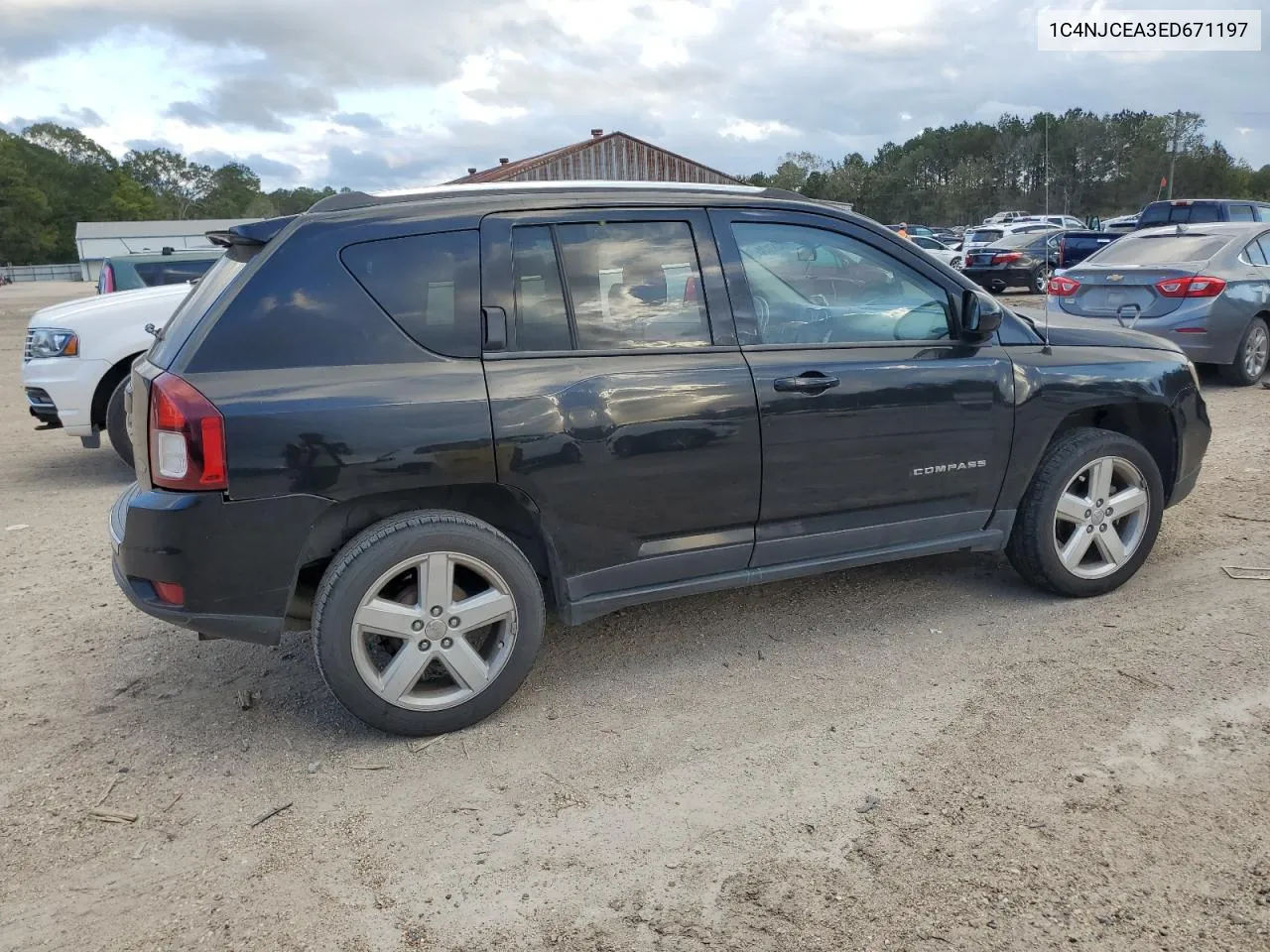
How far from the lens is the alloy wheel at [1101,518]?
14.4ft

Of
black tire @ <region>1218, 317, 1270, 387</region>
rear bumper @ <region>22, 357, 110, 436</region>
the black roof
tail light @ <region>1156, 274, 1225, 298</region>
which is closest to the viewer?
the black roof

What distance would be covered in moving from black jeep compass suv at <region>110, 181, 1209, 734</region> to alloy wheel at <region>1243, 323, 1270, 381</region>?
6.36m

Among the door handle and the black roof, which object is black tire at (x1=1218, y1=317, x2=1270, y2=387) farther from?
the door handle

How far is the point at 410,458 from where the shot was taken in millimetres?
3285

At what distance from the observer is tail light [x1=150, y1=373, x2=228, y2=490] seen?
3.10m

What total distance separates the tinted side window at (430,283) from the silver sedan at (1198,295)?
297 inches

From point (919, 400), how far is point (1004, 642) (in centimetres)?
105

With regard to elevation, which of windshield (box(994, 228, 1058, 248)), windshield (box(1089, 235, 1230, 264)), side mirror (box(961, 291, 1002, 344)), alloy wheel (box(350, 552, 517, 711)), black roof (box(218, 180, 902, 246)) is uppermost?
windshield (box(994, 228, 1058, 248))

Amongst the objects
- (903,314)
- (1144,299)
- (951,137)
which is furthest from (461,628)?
(951,137)

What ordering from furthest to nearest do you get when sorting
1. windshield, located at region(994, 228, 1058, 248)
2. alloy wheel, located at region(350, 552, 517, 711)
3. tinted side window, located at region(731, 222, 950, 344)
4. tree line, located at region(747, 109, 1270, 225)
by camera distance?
tree line, located at region(747, 109, 1270, 225) < windshield, located at region(994, 228, 1058, 248) < tinted side window, located at region(731, 222, 950, 344) < alloy wheel, located at region(350, 552, 517, 711)

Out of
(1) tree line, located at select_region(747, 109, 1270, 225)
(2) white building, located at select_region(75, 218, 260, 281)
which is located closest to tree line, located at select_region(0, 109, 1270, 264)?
(1) tree line, located at select_region(747, 109, 1270, 225)

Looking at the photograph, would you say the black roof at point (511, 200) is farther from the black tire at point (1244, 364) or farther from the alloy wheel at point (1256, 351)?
the alloy wheel at point (1256, 351)

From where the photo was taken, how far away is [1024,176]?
147 ft

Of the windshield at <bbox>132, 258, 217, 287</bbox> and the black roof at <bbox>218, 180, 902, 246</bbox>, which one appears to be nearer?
the black roof at <bbox>218, 180, 902, 246</bbox>
